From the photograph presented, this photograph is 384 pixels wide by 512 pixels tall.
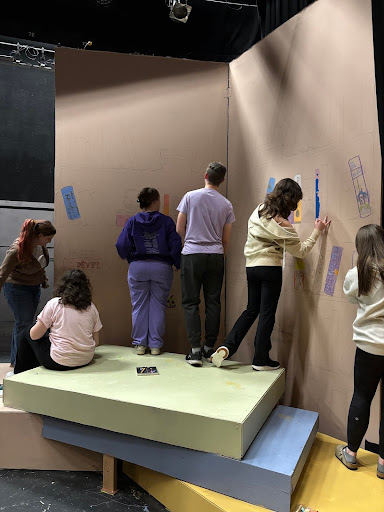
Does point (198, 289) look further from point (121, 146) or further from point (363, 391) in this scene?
point (121, 146)

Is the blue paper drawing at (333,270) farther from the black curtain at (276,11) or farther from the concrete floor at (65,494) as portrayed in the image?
the black curtain at (276,11)

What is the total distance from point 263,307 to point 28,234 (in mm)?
1796

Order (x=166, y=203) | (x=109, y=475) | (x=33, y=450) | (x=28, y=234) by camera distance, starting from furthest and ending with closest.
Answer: (x=166, y=203) < (x=28, y=234) < (x=33, y=450) < (x=109, y=475)

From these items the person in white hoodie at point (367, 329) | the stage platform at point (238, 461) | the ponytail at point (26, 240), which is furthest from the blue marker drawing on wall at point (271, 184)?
the ponytail at point (26, 240)

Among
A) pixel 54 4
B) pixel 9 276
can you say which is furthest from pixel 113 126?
pixel 9 276

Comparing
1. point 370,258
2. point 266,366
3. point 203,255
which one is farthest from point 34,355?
point 370,258

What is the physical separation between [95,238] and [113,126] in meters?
1.00

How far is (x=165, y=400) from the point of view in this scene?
6.73 ft

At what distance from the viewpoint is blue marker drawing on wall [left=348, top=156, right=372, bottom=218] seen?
2.33 m

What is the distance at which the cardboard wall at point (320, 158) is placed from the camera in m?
2.40

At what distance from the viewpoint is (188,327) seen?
2.82 m

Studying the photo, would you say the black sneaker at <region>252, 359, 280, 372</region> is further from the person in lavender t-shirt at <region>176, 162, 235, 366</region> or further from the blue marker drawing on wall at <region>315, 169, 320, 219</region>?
the blue marker drawing on wall at <region>315, 169, 320, 219</region>

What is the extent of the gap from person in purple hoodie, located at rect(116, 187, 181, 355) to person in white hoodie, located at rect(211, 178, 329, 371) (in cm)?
61

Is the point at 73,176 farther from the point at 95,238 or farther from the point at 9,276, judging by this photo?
the point at 9,276
